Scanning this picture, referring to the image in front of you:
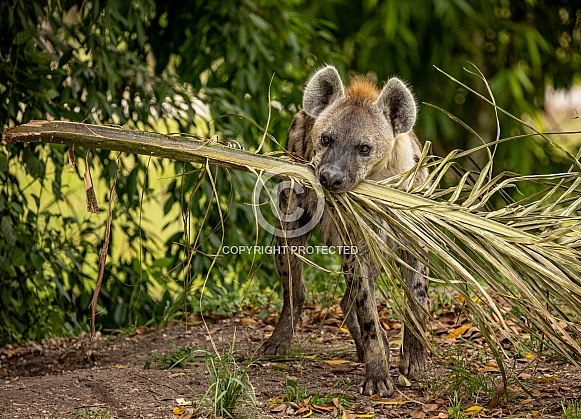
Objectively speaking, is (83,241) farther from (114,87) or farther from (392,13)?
(392,13)

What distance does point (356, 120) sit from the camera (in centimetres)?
410

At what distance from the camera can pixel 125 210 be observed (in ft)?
18.0

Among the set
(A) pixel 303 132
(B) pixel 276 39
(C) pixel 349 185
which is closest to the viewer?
(C) pixel 349 185

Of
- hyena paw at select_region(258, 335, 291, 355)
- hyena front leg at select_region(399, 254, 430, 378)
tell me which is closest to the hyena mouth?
hyena front leg at select_region(399, 254, 430, 378)

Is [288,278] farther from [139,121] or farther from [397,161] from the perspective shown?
[139,121]

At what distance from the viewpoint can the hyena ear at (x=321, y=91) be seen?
428 cm

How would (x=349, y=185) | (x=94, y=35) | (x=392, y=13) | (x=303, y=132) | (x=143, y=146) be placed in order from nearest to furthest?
(x=143, y=146)
(x=349, y=185)
(x=303, y=132)
(x=94, y=35)
(x=392, y=13)

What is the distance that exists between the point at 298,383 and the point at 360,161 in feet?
3.47

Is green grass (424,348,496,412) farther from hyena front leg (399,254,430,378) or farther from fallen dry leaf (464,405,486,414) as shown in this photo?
hyena front leg (399,254,430,378)

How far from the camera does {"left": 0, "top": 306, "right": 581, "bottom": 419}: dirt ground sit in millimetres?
3480

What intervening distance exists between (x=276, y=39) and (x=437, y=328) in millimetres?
2323

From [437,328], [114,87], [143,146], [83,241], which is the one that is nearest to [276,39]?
[114,87]

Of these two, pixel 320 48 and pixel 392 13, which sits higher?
pixel 392 13

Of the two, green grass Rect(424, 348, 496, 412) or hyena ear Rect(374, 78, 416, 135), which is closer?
green grass Rect(424, 348, 496, 412)
